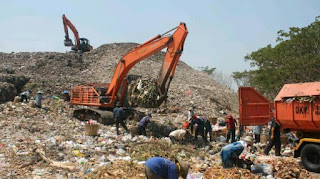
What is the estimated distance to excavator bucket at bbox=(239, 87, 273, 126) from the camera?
8945 mm

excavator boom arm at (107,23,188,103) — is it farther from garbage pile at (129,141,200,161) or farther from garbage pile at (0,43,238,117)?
garbage pile at (0,43,238,117)

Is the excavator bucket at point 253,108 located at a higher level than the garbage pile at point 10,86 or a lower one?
lower

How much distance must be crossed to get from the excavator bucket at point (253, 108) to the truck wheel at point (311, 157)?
1645mm

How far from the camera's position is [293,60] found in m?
16.3

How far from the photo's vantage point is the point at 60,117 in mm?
12883

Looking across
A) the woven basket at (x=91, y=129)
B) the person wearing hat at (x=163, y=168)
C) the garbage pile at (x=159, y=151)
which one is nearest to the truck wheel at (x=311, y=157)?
the garbage pile at (x=159, y=151)

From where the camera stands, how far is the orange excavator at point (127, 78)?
1048 cm

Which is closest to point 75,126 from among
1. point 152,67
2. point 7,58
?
point 152,67

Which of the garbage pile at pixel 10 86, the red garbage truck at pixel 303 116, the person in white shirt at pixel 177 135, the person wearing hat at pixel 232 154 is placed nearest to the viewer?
the person wearing hat at pixel 232 154

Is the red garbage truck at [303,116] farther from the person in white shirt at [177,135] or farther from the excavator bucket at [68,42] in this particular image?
the excavator bucket at [68,42]

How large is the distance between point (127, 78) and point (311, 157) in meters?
7.27

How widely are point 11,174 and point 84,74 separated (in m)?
21.1

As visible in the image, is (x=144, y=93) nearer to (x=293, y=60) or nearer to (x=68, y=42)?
(x=293, y=60)

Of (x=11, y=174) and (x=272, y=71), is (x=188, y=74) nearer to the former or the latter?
(x=272, y=71)
